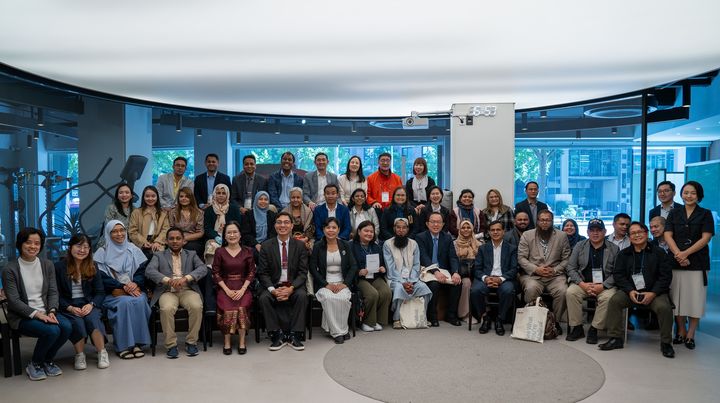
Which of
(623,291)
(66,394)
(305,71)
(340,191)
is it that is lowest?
(66,394)

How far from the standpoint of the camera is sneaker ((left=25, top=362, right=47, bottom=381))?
13.1 ft

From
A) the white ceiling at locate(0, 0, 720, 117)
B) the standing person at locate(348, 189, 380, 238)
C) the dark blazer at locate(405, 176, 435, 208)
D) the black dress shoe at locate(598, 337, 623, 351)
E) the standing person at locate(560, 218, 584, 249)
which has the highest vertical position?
the white ceiling at locate(0, 0, 720, 117)

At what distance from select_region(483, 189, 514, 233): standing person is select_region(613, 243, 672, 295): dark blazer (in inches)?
68.6

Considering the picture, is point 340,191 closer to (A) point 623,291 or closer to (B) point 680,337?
(A) point 623,291

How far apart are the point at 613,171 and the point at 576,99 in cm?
345

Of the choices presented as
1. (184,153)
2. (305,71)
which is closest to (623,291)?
(305,71)

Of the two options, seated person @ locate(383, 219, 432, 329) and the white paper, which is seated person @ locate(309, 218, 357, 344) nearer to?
the white paper

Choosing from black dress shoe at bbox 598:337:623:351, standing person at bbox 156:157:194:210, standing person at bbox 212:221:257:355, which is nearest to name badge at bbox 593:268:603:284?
black dress shoe at bbox 598:337:623:351

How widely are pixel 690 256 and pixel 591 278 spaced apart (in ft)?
2.97

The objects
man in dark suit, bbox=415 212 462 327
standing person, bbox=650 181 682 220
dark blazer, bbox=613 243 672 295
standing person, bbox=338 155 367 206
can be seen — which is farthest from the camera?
standing person, bbox=338 155 367 206

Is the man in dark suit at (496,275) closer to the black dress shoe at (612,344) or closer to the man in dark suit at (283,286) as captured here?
the black dress shoe at (612,344)

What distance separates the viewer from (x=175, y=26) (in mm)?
3936

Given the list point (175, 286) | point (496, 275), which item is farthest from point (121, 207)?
point (496, 275)

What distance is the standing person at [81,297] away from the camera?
14.1 ft
